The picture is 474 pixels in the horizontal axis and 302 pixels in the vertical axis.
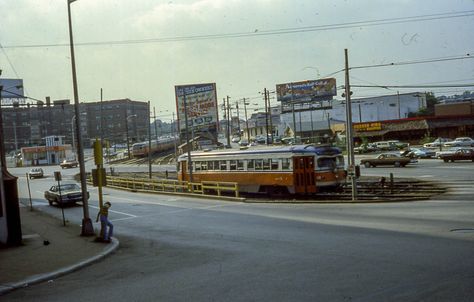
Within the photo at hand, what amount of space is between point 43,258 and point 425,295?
11201mm

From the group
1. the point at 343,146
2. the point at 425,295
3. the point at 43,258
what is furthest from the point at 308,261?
the point at 343,146

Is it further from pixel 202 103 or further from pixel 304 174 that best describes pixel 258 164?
pixel 202 103

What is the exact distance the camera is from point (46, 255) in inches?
615

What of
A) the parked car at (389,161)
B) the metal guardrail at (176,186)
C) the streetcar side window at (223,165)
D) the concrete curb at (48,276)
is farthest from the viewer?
the parked car at (389,161)

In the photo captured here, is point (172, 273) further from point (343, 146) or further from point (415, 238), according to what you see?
point (343, 146)

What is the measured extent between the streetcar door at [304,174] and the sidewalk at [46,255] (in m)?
13.4

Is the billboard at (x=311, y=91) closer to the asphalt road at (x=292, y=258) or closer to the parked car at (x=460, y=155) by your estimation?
the parked car at (x=460, y=155)

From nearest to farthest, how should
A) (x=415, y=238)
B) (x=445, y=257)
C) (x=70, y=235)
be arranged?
(x=445, y=257)
(x=415, y=238)
(x=70, y=235)

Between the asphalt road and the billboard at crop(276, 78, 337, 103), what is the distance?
81.9 m

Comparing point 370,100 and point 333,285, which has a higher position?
point 370,100

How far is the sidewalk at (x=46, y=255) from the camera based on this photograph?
1259 centimetres

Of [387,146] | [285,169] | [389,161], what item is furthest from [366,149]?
[285,169]

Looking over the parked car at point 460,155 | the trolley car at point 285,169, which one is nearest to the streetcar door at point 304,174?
the trolley car at point 285,169

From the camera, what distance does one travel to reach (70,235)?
20.2 metres
